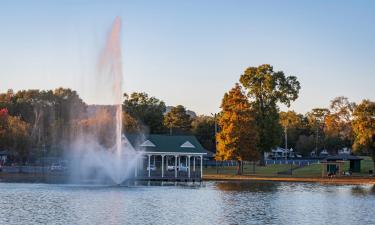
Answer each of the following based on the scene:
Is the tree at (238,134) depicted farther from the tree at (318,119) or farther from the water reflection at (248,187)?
the tree at (318,119)

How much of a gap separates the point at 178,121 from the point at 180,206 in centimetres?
10496

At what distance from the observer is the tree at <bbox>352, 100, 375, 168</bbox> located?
92150mm

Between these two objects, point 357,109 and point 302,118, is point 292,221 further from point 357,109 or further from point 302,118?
point 302,118

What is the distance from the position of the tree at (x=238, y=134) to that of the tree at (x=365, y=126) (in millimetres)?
16123

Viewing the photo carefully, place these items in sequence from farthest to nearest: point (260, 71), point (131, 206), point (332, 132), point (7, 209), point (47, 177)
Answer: point (332, 132)
point (260, 71)
point (47, 177)
point (131, 206)
point (7, 209)

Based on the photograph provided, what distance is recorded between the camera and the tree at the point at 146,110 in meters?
137

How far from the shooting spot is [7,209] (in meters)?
42.0

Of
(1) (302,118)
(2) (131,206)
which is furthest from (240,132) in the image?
(1) (302,118)

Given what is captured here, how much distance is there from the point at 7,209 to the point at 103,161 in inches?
1146

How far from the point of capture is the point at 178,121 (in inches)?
5994

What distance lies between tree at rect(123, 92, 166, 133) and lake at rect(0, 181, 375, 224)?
70250mm

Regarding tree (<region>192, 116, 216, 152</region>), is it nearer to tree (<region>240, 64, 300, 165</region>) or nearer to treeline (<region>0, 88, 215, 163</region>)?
treeline (<region>0, 88, 215, 163</region>)

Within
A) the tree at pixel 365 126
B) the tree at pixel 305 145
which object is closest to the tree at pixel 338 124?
the tree at pixel 305 145

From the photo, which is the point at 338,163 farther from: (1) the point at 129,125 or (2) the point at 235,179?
(1) the point at 129,125
